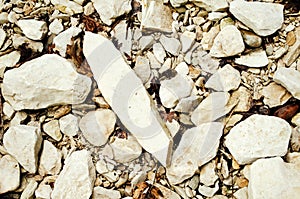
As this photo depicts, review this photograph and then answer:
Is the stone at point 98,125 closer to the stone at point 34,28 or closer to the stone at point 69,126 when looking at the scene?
the stone at point 69,126

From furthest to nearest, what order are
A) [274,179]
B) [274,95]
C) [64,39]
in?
[64,39] < [274,95] < [274,179]

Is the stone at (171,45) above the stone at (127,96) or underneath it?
above

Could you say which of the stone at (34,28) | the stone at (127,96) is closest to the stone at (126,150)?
the stone at (127,96)

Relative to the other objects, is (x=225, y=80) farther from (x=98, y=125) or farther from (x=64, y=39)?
(x=64, y=39)

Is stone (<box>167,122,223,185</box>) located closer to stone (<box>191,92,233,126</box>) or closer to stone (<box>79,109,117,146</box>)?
stone (<box>191,92,233,126</box>)

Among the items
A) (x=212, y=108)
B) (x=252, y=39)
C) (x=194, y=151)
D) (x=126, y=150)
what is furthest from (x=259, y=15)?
(x=126, y=150)

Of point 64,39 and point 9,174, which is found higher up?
point 64,39

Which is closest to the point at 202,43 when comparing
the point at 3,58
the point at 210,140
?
the point at 210,140
